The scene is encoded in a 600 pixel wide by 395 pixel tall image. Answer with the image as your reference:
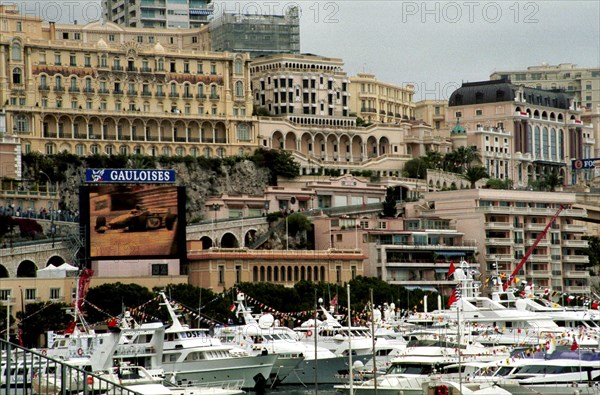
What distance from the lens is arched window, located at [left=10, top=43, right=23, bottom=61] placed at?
183 m

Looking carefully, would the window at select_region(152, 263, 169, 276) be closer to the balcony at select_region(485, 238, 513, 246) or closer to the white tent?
the white tent

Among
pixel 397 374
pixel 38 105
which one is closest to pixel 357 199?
pixel 38 105

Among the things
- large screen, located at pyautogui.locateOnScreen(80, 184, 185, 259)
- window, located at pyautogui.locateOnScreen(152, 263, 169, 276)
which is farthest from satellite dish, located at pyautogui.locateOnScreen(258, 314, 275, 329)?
large screen, located at pyautogui.locateOnScreen(80, 184, 185, 259)

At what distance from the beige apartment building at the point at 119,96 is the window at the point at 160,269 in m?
32.3

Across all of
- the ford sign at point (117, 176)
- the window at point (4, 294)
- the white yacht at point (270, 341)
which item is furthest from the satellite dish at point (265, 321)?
the ford sign at point (117, 176)

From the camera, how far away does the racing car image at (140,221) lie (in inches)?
5896

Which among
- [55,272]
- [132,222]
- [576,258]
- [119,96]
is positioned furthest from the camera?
[119,96]

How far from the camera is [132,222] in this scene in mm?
150500

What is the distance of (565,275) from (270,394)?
7643 centimetres

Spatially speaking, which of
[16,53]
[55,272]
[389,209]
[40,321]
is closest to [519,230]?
[389,209]

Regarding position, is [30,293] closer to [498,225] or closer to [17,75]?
[17,75]

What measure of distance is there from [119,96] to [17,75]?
40.7 feet

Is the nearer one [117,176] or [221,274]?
[117,176]

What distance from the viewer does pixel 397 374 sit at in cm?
10219
